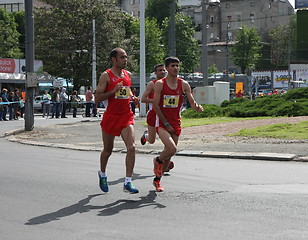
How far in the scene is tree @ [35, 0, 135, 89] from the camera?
167 ft

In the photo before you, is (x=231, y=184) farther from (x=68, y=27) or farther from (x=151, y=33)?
(x=151, y=33)

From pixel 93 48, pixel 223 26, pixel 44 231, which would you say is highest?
pixel 223 26

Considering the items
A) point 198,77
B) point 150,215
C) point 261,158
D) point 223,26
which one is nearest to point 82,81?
point 198,77

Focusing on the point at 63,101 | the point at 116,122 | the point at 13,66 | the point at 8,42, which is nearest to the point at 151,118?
the point at 116,122

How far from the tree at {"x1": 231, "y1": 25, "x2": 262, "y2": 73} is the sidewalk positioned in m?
74.8

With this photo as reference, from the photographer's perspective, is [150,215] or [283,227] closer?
A: [283,227]

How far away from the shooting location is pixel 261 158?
11.4 m

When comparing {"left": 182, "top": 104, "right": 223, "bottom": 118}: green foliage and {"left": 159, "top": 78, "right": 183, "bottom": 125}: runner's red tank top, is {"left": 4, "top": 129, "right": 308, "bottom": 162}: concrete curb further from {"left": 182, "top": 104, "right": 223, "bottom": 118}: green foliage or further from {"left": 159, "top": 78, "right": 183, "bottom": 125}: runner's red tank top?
{"left": 182, "top": 104, "right": 223, "bottom": 118}: green foliage

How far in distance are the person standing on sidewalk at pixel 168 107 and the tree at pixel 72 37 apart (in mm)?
43381

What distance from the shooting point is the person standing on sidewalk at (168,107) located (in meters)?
7.82

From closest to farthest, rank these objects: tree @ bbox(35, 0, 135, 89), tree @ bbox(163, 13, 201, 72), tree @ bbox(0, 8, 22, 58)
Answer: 1. tree @ bbox(35, 0, 135, 89)
2. tree @ bbox(0, 8, 22, 58)
3. tree @ bbox(163, 13, 201, 72)

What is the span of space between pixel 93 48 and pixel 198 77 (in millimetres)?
31402

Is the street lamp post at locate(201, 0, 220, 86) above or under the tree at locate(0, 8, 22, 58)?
under

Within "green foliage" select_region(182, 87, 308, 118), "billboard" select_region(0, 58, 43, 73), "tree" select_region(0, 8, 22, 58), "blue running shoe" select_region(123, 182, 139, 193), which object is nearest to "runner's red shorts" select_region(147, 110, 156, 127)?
"blue running shoe" select_region(123, 182, 139, 193)
